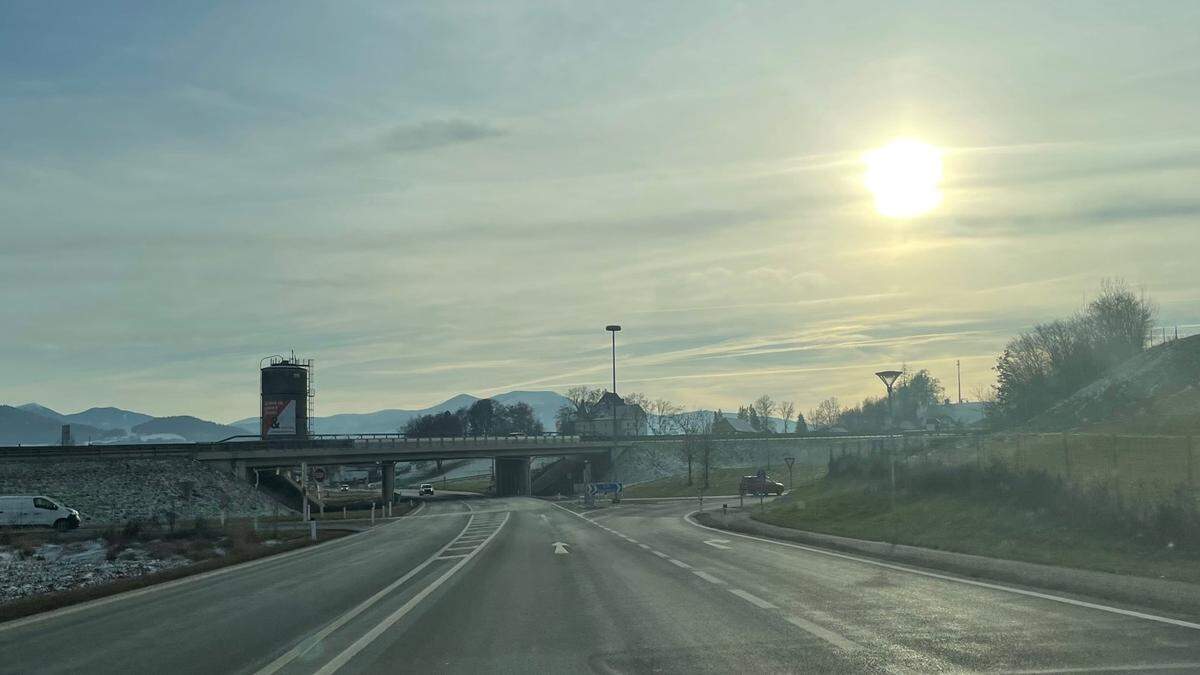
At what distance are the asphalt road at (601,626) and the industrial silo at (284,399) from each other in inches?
3425

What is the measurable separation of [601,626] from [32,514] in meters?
52.8

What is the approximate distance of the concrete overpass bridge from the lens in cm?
7281

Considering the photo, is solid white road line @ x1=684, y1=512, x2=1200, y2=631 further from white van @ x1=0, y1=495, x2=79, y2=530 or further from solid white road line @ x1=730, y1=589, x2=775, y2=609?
white van @ x1=0, y1=495, x2=79, y2=530

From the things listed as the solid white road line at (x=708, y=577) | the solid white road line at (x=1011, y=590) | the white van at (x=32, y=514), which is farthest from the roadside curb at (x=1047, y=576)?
the white van at (x=32, y=514)

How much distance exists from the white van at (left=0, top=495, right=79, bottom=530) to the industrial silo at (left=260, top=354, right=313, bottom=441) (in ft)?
158

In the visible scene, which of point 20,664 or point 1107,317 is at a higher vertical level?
point 1107,317

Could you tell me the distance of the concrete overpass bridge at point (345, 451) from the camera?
7281 cm

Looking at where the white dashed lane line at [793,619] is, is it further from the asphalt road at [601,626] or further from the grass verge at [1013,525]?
the grass verge at [1013,525]

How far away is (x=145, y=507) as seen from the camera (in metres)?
66.4

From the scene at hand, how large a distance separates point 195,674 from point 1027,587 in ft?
39.9

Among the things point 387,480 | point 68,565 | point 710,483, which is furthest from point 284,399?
point 68,565

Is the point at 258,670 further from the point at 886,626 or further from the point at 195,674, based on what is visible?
the point at 886,626

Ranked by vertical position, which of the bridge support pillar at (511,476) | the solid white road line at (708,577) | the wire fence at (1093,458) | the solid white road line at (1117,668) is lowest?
the bridge support pillar at (511,476)

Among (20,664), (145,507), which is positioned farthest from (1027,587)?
(145,507)
